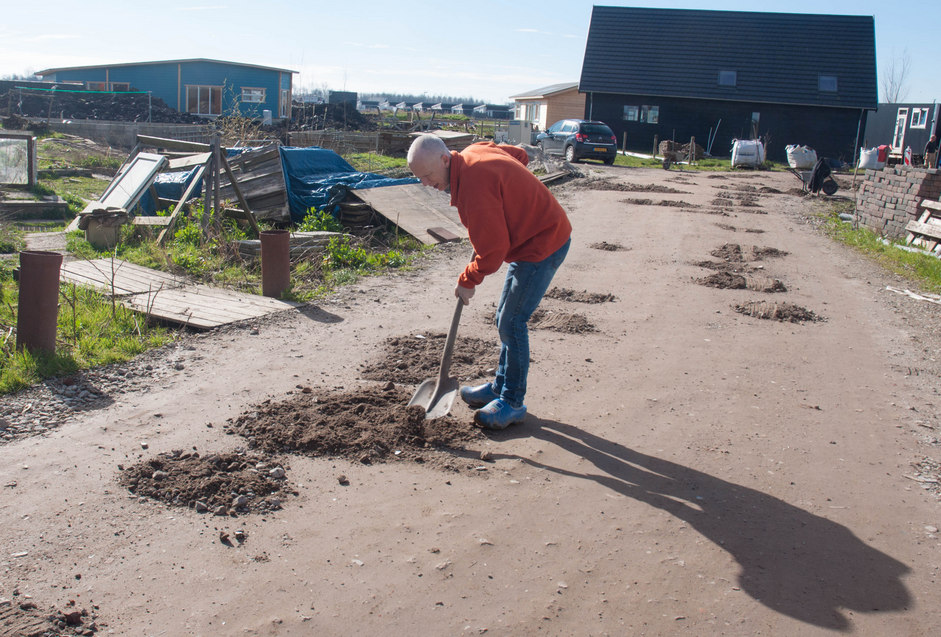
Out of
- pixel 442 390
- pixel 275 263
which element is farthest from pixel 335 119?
pixel 442 390

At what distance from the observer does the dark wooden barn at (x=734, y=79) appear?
35062 mm

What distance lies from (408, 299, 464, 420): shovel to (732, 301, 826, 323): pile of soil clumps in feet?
13.7

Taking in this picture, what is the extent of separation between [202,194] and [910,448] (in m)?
8.91

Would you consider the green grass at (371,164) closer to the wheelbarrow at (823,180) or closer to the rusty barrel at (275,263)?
the wheelbarrow at (823,180)

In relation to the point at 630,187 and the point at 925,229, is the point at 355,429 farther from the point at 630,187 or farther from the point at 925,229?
the point at 630,187

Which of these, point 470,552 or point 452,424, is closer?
point 470,552

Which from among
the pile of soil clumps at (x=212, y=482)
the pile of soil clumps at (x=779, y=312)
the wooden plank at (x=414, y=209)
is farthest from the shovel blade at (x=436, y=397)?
the wooden plank at (x=414, y=209)

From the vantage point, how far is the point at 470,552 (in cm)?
318

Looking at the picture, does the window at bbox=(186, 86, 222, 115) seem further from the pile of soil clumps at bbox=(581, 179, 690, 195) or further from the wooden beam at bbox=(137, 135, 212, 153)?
the wooden beam at bbox=(137, 135, 212, 153)

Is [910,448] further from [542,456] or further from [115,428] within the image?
[115,428]

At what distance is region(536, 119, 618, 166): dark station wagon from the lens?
90.1 feet

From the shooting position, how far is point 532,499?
3648mm

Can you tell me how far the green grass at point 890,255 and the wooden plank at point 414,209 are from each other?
6.10 metres

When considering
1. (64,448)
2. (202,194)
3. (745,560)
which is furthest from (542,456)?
(202,194)
